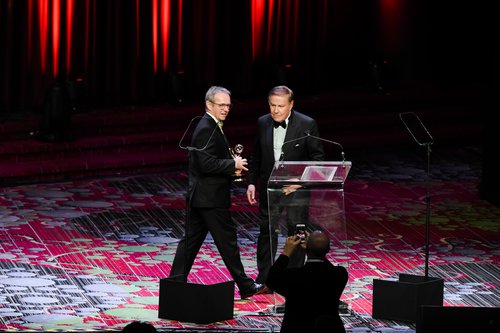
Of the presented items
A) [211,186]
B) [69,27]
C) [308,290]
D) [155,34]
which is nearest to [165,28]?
[155,34]

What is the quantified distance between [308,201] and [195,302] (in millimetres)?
884

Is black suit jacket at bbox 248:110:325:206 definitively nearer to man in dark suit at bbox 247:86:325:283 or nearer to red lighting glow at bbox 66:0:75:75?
man in dark suit at bbox 247:86:325:283

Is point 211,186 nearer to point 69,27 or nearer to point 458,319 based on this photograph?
point 458,319

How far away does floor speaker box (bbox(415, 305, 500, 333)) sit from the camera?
232 inches

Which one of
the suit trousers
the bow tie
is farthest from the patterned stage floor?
the bow tie

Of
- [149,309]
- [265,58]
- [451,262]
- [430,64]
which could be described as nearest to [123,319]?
[149,309]

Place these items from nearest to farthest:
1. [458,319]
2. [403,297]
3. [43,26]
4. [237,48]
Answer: [458,319] → [403,297] → [43,26] → [237,48]

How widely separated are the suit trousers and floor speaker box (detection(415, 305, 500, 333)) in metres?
2.07

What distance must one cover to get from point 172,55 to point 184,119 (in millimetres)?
1094

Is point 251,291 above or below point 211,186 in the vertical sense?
below

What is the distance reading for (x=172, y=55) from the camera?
45.9 ft

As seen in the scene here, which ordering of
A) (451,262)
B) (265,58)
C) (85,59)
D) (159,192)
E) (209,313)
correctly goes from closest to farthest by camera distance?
(209,313), (451,262), (159,192), (85,59), (265,58)

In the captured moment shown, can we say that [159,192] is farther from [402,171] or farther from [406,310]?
[406,310]

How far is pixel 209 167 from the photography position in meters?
7.69
